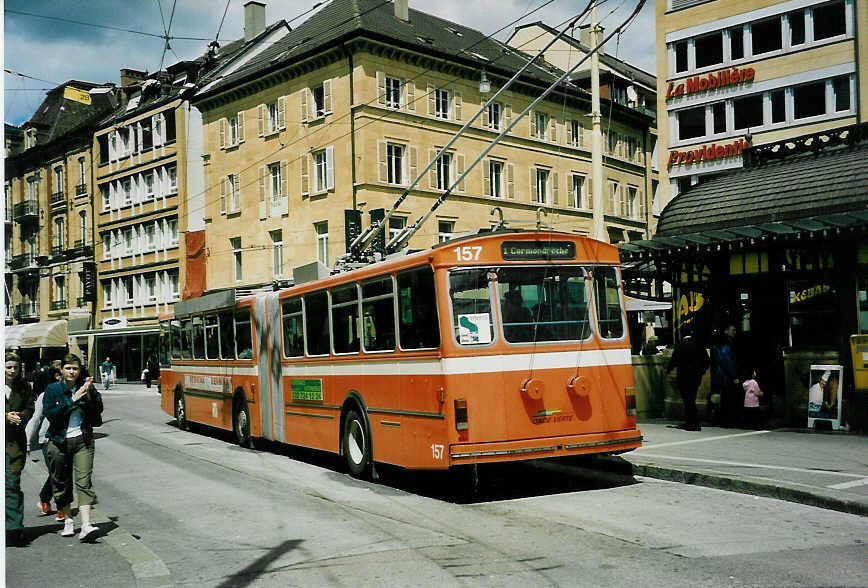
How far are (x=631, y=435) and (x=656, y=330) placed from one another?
39243 mm

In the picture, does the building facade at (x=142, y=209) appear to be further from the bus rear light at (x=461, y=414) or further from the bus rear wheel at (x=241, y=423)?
A: the bus rear light at (x=461, y=414)

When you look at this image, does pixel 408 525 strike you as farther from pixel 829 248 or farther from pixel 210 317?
A: pixel 210 317

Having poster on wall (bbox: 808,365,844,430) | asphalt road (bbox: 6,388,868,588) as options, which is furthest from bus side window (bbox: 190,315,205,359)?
poster on wall (bbox: 808,365,844,430)

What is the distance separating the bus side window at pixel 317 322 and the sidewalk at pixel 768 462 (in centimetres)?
455

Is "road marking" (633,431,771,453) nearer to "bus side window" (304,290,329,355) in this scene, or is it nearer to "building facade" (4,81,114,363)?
"bus side window" (304,290,329,355)

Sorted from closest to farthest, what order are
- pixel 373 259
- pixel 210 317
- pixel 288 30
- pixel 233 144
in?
1. pixel 373 259
2. pixel 210 317
3. pixel 233 144
4. pixel 288 30

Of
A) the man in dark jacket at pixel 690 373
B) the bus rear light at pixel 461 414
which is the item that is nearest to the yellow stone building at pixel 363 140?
the man in dark jacket at pixel 690 373

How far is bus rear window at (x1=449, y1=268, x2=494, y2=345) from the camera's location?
35.7 ft

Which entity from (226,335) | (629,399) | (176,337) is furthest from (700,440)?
(176,337)

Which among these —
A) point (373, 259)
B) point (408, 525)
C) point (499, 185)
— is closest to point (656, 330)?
point (499, 185)

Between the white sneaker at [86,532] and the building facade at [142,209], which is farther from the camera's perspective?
the building facade at [142,209]

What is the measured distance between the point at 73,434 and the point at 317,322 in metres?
5.31

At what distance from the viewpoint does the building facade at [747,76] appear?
40.7 metres

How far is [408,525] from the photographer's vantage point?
9469mm
